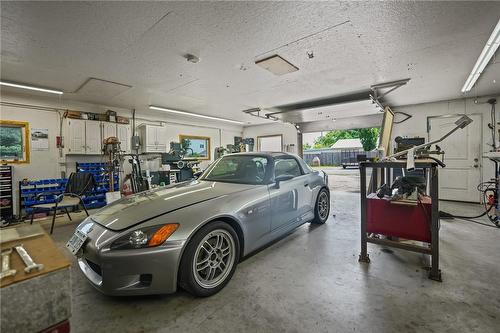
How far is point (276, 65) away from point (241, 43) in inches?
32.2

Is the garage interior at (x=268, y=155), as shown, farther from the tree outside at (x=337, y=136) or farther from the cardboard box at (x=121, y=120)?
the tree outside at (x=337, y=136)

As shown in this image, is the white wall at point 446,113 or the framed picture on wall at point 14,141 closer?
the framed picture on wall at point 14,141

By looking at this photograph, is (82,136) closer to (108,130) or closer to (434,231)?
(108,130)

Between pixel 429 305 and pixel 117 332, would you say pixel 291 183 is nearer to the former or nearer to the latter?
pixel 429 305

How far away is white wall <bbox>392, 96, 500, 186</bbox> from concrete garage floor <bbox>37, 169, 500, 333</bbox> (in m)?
4.00

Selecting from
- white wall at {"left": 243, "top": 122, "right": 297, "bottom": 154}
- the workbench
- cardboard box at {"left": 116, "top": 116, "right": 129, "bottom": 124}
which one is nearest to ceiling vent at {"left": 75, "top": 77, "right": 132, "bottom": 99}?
cardboard box at {"left": 116, "top": 116, "right": 129, "bottom": 124}

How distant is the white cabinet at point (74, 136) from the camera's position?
16.7 feet

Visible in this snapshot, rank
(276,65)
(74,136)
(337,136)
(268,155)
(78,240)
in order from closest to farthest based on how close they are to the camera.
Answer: (78,240)
(268,155)
(276,65)
(74,136)
(337,136)

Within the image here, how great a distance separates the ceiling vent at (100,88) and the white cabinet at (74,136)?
2.79ft

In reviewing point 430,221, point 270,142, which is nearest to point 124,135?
point 270,142

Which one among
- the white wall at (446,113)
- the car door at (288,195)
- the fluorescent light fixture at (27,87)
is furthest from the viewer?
the white wall at (446,113)

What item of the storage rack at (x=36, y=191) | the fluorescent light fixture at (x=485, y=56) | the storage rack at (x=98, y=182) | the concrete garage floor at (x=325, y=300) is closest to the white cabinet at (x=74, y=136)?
the storage rack at (x=98, y=182)

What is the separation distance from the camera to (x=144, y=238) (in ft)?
5.29

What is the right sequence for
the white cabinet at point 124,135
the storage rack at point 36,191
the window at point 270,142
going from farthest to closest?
the window at point 270,142, the white cabinet at point 124,135, the storage rack at point 36,191
